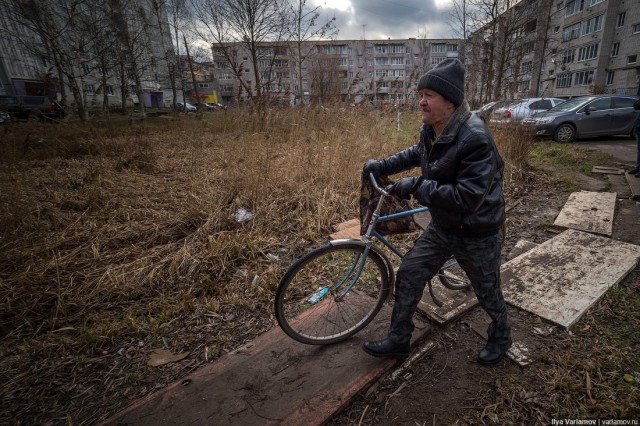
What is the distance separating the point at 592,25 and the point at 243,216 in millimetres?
45291

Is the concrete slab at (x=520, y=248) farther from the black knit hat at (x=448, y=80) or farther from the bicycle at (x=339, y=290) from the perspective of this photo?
the black knit hat at (x=448, y=80)

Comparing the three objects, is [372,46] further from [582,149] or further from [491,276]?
[491,276]

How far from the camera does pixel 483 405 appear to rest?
1.55 meters

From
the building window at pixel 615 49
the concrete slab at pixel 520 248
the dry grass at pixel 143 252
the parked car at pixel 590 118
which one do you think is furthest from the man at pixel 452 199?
the building window at pixel 615 49

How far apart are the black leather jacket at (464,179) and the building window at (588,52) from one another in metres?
43.0

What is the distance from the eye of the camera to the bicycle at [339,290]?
181cm

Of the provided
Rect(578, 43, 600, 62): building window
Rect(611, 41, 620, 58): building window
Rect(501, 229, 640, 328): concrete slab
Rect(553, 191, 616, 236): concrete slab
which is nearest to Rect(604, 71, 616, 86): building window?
Rect(611, 41, 620, 58): building window

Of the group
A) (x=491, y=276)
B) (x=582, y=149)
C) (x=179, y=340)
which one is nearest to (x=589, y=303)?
(x=491, y=276)

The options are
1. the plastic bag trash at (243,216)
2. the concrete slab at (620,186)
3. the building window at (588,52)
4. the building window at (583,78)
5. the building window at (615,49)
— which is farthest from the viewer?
the building window at (583,78)

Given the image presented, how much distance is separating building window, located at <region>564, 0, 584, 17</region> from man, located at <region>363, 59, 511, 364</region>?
154ft

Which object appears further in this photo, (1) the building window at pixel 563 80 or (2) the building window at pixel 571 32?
(1) the building window at pixel 563 80

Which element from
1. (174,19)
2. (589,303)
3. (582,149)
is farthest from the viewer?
(174,19)

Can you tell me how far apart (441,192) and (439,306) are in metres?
1.30

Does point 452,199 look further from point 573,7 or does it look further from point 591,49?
point 573,7
